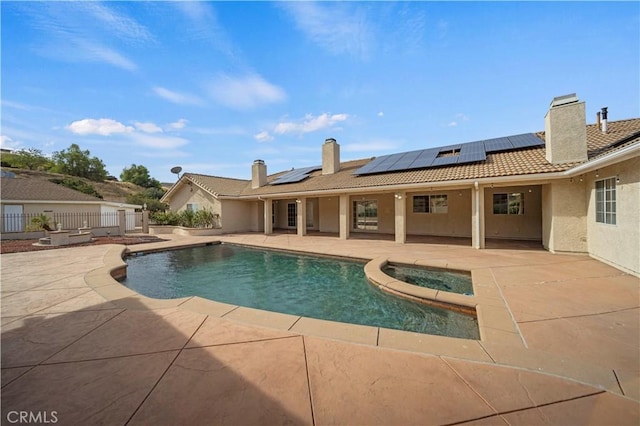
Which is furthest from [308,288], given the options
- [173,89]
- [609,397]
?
[173,89]

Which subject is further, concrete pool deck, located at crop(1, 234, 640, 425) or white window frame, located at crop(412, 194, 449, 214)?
white window frame, located at crop(412, 194, 449, 214)

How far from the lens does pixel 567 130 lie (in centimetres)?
886

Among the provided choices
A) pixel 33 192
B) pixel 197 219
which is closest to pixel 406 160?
pixel 197 219

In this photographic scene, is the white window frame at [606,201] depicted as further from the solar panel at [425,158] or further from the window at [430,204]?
the window at [430,204]

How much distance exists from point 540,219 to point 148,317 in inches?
617

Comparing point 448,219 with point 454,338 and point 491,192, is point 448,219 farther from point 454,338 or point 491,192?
point 454,338

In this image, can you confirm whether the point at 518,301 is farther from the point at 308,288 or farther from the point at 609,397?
the point at 308,288

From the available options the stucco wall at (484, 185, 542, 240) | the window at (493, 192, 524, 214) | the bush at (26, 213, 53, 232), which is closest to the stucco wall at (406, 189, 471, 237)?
the stucco wall at (484, 185, 542, 240)

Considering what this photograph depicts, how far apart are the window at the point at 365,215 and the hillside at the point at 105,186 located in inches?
1693

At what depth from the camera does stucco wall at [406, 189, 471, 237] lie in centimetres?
1338

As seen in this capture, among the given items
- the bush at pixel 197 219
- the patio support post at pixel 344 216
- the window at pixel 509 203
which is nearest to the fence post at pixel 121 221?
the bush at pixel 197 219

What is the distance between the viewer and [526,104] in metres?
12.0

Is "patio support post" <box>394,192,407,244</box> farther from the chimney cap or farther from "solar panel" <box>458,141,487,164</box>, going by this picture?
the chimney cap

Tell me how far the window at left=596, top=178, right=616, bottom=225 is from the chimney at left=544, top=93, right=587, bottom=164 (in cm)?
178
